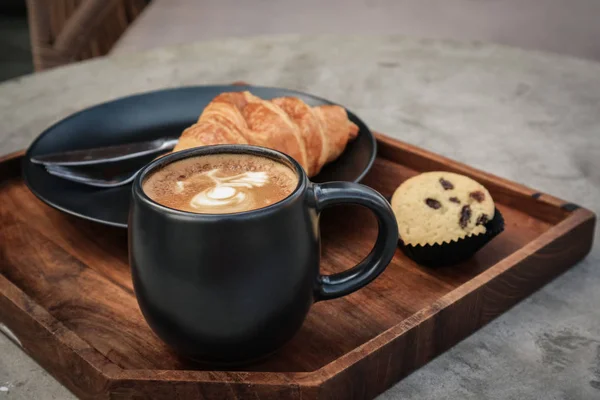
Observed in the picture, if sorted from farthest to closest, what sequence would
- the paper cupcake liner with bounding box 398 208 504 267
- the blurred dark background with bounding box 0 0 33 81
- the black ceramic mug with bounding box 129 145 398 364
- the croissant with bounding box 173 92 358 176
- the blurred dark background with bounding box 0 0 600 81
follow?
the blurred dark background with bounding box 0 0 33 81
the blurred dark background with bounding box 0 0 600 81
the croissant with bounding box 173 92 358 176
the paper cupcake liner with bounding box 398 208 504 267
the black ceramic mug with bounding box 129 145 398 364

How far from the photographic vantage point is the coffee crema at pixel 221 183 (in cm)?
53

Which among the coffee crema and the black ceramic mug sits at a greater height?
the coffee crema

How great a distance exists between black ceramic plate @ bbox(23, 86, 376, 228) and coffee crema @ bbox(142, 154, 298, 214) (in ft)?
0.54

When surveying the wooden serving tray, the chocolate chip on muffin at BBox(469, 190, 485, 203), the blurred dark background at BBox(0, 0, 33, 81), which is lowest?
the blurred dark background at BBox(0, 0, 33, 81)

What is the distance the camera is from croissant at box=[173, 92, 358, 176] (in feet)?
2.65

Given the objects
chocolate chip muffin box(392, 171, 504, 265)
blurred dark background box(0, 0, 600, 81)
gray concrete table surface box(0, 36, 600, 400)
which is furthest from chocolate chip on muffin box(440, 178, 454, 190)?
blurred dark background box(0, 0, 600, 81)

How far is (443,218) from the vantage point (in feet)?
2.33

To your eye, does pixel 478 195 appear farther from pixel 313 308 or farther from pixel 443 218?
pixel 313 308

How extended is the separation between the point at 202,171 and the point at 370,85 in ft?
2.45

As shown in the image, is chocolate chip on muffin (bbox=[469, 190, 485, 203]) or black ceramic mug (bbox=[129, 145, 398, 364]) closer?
black ceramic mug (bbox=[129, 145, 398, 364])

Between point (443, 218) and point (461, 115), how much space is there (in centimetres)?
50

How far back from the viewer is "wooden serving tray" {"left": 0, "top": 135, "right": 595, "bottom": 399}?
526 mm

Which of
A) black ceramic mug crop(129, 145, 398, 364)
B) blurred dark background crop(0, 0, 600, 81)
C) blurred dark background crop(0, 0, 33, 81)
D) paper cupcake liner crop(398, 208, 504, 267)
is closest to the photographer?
black ceramic mug crop(129, 145, 398, 364)

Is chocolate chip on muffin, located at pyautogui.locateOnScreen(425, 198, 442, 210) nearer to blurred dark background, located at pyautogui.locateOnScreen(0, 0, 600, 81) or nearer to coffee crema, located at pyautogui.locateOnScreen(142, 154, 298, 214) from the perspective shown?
coffee crema, located at pyautogui.locateOnScreen(142, 154, 298, 214)
